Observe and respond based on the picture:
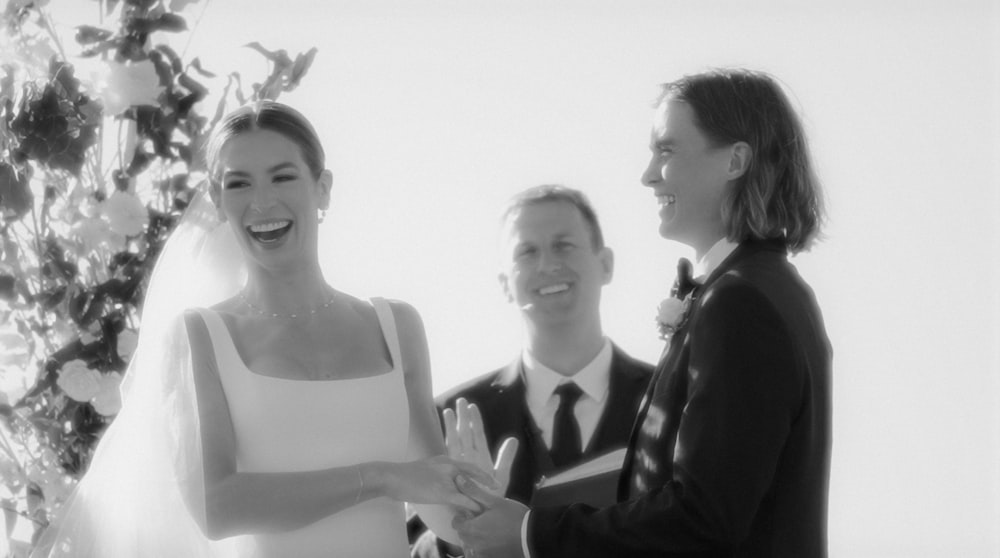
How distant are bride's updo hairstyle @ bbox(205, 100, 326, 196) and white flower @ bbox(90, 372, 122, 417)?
1.49ft

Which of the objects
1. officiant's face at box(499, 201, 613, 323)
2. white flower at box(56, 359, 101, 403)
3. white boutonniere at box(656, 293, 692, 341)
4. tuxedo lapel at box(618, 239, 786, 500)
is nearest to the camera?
tuxedo lapel at box(618, 239, 786, 500)

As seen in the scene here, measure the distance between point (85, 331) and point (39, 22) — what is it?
27.3 inches

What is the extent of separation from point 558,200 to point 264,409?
4.90ft

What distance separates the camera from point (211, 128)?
382 cm

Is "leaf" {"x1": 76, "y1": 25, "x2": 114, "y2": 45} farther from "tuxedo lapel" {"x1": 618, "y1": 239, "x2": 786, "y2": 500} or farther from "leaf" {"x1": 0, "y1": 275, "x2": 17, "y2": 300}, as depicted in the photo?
"tuxedo lapel" {"x1": 618, "y1": 239, "x2": 786, "y2": 500}

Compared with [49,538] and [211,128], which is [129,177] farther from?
[49,538]

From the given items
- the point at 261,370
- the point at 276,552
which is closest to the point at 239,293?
the point at 261,370

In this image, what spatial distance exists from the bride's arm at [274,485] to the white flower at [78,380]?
22 centimetres

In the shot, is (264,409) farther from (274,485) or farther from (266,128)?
(266,128)

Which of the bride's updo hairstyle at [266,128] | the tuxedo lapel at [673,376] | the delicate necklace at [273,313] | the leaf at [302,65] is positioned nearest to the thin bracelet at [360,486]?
the delicate necklace at [273,313]

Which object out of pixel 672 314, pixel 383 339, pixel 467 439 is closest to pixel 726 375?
pixel 672 314

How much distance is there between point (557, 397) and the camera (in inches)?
178

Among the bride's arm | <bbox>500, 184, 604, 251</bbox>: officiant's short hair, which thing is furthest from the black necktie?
the bride's arm

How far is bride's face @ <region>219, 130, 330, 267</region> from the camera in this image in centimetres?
366
